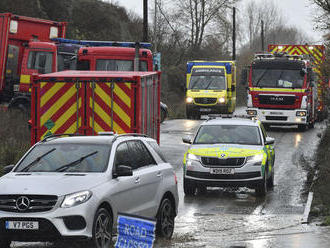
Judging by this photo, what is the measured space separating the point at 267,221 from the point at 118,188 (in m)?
4.62

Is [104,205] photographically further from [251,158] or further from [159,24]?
[159,24]

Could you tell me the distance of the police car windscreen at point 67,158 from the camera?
10945 millimetres

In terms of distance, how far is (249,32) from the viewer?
16212 cm

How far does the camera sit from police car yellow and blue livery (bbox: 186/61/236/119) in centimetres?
4131

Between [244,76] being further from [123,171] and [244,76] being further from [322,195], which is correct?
[123,171]

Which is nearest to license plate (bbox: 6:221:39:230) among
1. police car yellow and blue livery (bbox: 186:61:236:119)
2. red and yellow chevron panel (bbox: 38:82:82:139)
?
red and yellow chevron panel (bbox: 38:82:82:139)

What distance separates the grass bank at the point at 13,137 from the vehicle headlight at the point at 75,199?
8302 mm

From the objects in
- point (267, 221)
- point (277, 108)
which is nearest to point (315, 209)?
point (267, 221)

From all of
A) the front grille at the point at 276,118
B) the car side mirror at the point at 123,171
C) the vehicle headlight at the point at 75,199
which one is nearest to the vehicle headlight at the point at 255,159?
the car side mirror at the point at 123,171

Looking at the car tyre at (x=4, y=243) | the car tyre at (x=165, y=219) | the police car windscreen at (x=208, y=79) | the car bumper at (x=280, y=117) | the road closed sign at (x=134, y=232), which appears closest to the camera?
the road closed sign at (x=134, y=232)

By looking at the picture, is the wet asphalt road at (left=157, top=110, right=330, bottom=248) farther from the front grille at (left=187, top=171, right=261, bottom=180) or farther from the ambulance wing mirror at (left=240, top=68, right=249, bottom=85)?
the ambulance wing mirror at (left=240, top=68, right=249, bottom=85)

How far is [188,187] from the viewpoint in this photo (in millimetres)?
17516

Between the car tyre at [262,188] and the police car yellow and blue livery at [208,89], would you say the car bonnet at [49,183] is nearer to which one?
the car tyre at [262,188]

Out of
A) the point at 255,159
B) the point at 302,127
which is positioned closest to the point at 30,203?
the point at 255,159
